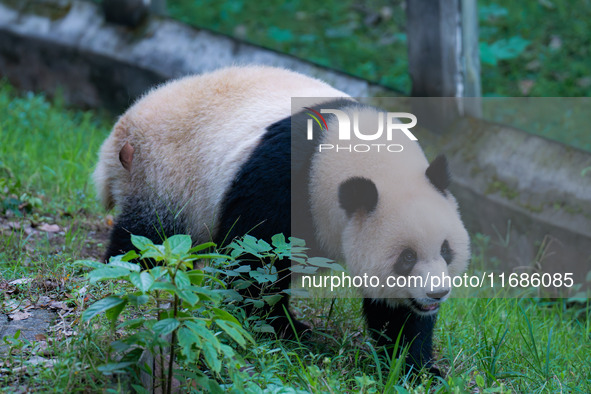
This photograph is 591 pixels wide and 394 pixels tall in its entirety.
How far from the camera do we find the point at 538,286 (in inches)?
191

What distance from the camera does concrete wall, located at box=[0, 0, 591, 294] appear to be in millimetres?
5023

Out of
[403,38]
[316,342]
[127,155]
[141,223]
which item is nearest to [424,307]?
[316,342]

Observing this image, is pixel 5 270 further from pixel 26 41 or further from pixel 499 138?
pixel 26 41

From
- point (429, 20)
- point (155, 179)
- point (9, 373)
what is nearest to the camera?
point (9, 373)

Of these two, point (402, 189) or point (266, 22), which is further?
point (266, 22)

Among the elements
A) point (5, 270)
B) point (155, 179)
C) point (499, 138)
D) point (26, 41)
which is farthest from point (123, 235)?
point (26, 41)

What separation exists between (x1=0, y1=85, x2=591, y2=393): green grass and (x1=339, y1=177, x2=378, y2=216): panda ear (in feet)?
2.21

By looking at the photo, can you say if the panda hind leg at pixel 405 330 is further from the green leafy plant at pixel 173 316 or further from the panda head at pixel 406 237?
the green leafy plant at pixel 173 316

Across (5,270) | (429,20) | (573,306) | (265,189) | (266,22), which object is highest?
(266,22)

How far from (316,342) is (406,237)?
Answer: 776mm

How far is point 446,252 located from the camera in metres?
3.05

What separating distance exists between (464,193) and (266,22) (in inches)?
173

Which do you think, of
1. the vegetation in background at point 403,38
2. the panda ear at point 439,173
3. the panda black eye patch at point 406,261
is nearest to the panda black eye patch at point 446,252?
the panda black eye patch at point 406,261
